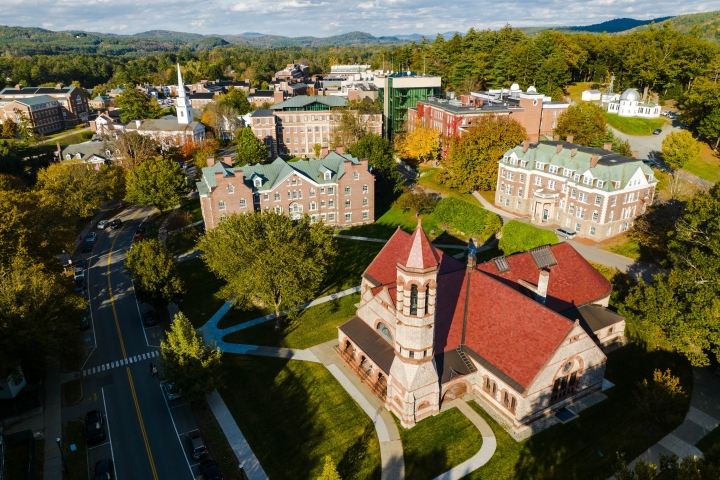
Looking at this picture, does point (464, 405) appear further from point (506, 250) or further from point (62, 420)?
point (62, 420)

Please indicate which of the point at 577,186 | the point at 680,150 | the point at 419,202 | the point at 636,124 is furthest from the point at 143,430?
the point at 636,124

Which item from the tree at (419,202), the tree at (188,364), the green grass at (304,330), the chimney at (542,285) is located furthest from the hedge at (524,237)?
the tree at (188,364)

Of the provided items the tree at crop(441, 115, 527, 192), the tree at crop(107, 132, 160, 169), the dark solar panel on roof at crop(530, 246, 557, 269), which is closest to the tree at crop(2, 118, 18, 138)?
the tree at crop(107, 132, 160, 169)

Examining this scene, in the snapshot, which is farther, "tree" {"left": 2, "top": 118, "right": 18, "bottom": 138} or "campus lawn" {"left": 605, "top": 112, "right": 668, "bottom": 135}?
"tree" {"left": 2, "top": 118, "right": 18, "bottom": 138}

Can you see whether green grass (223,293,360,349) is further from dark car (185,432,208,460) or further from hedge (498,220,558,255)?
hedge (498,220,558,255)

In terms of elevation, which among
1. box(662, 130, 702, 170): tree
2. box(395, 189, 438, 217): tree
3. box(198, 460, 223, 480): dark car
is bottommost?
box(198, 460, 223, 480): dark car

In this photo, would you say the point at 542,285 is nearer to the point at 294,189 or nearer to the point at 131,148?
the point at 294,189
